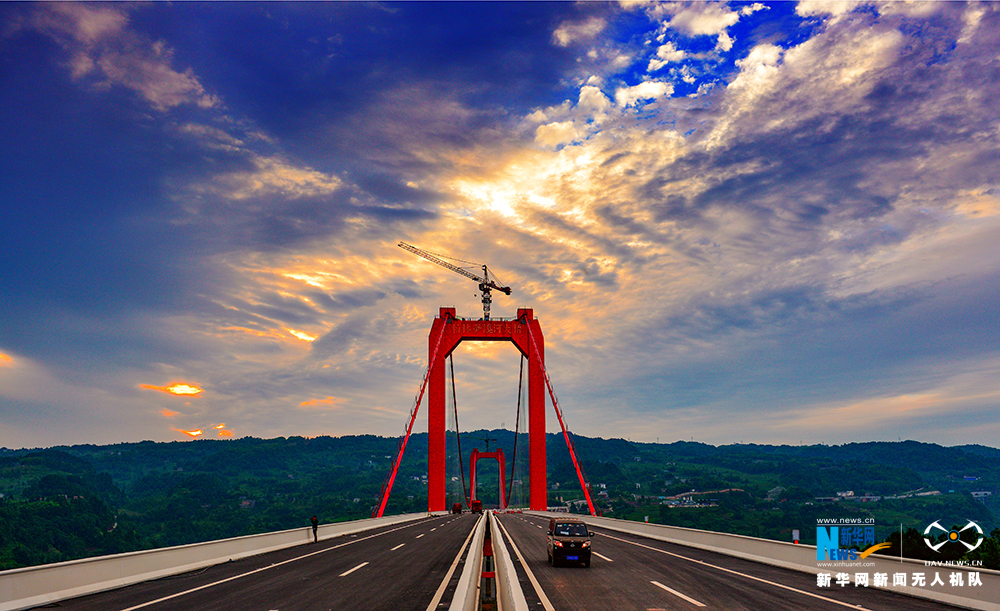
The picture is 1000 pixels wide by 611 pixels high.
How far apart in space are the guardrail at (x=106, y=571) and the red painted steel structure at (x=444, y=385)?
5165 cm

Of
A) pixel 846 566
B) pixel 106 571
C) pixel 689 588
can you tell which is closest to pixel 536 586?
pixel 689 588

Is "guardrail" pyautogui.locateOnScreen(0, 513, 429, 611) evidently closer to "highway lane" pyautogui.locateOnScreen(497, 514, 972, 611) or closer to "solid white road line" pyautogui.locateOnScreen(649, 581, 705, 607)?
"highway lane" pyautogui.locateOnScreen(497, 514, 972, 611)

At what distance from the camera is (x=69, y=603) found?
52.9ft

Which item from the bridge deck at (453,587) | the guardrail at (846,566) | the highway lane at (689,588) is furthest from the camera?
the bridge deck at (453,587)

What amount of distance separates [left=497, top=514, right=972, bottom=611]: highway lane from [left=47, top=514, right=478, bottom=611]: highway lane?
3.11 metres

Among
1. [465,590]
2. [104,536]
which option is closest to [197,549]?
[465,590]

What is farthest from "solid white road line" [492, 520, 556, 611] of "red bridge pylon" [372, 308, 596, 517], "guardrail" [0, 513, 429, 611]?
"red bridge pylon" [372, 308, 596, 517]

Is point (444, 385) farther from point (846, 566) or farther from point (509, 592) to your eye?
point (509, 592)

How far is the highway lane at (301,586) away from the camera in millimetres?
15406

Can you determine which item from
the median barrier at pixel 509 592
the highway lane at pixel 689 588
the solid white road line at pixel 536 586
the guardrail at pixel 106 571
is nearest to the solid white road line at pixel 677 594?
the highway lane at pixel 689 588

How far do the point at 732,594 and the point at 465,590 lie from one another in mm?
7657

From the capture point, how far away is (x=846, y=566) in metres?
20.3

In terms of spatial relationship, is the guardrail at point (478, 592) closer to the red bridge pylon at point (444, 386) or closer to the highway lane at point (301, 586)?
the highway lane at point (301, 586)

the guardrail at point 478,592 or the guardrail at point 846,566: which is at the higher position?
the guardrail at point 478,592
